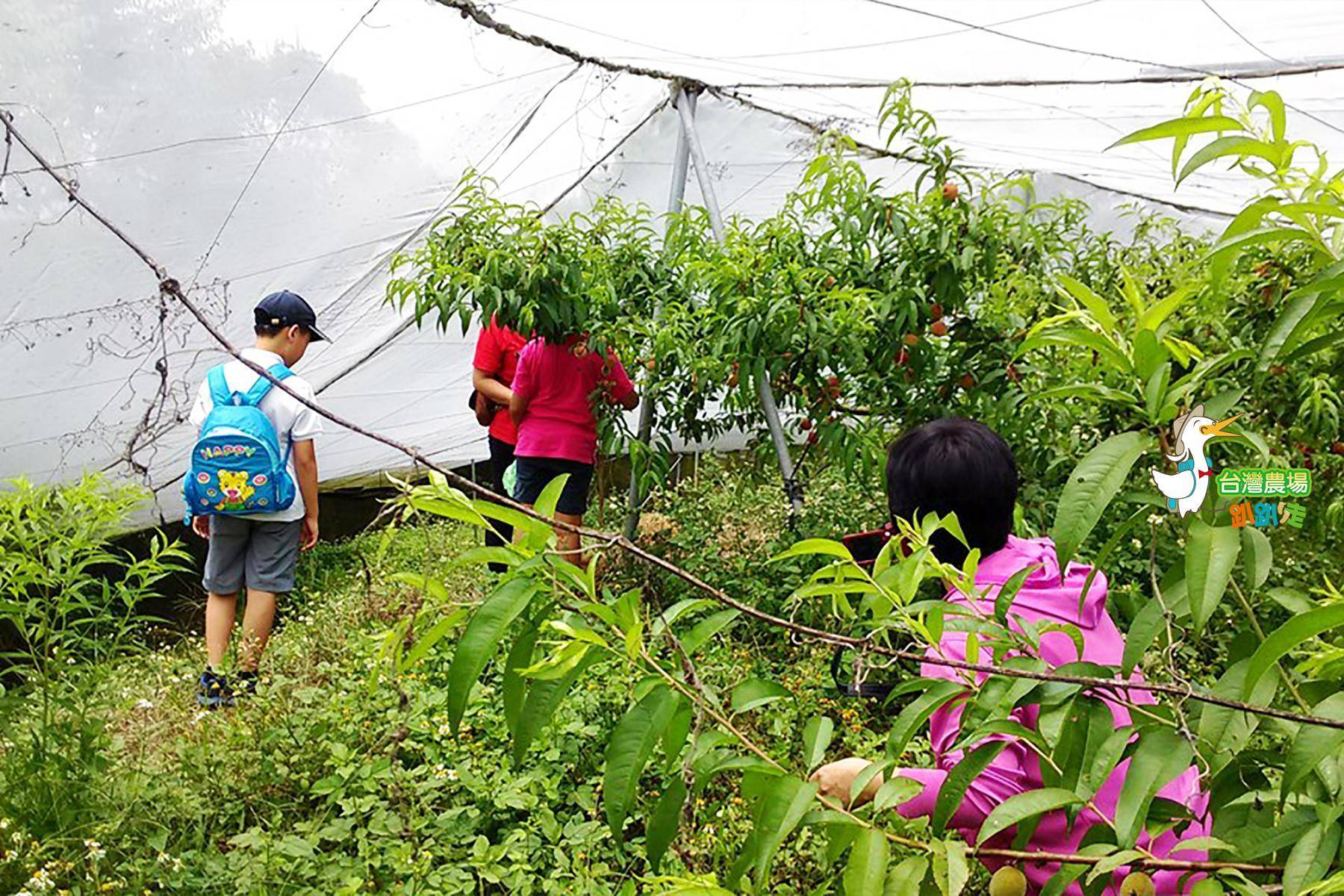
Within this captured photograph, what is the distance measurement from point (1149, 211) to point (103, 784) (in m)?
5.51

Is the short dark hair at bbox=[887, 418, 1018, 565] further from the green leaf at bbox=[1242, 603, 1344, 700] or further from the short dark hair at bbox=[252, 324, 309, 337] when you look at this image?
the short dark hair at bbox=[252, 324, 309, 337]

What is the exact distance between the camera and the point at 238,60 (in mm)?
3000

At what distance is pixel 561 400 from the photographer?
398 centimetres

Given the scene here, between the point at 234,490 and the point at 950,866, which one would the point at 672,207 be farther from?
the point at 950,866

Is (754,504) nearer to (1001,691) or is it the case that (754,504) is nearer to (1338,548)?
(1338,548)

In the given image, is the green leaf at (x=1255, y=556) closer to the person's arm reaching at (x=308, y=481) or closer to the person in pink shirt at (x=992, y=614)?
the person in pink shirt at (x=992, y=614)

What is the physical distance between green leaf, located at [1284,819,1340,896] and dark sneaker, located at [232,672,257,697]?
9.01ft

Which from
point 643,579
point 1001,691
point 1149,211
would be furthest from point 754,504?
point 1001,691

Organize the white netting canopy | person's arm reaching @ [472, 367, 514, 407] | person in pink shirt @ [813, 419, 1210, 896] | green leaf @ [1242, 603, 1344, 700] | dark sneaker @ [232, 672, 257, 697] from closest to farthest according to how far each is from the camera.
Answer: green leaf @ [1242, 603, 1344, 700]
person in pink shirt @ [813, 419, 1210, 896]
the white netting canopy
dark sneaker @ [232, 672, 257, 697]
person's arm reaching @ [472, 367, 514, 407]

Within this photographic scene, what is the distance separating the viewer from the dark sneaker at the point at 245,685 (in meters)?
2.95

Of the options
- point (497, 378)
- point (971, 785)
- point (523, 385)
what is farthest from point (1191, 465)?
point (497, 378)

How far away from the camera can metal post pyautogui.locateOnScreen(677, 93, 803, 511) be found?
3.62m

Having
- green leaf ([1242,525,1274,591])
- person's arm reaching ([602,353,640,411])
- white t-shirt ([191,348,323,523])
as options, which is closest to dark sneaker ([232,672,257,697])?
white t-shirt ([191,348,323,523])

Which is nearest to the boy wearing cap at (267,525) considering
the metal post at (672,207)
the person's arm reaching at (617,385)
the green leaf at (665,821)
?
the person's arm reaching at (617,385)
